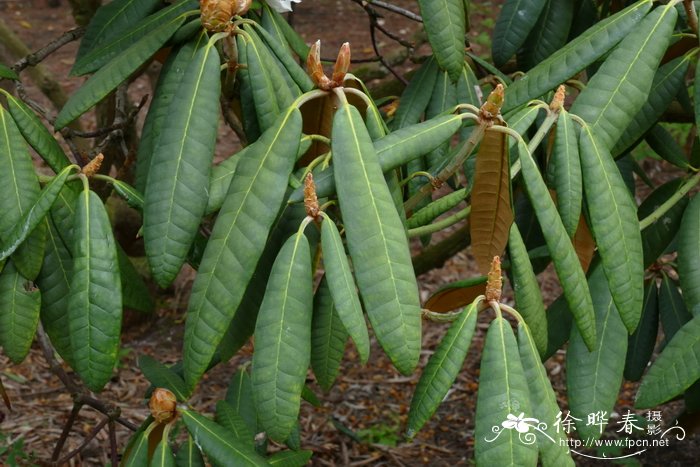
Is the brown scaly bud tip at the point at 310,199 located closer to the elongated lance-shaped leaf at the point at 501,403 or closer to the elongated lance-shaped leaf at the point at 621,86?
the elongated lance-shaped leaf at the point at 501,403

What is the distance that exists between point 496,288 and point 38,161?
12.3 feet

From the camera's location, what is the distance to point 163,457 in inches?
49.9

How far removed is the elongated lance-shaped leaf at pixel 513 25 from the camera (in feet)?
5.55

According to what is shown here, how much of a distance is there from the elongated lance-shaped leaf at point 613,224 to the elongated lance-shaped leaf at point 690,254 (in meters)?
0.24

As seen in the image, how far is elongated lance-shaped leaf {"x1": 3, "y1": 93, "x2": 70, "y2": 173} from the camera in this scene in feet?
4.25

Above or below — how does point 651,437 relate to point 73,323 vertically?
above

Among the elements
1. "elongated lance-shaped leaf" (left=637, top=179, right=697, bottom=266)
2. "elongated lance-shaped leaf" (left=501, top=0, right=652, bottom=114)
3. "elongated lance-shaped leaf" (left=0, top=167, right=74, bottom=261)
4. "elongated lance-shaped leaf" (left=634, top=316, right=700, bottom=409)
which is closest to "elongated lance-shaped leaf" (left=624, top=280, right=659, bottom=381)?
"elongated lance-shaped leaf" (left=637, top=179, right=697, bottom=266)

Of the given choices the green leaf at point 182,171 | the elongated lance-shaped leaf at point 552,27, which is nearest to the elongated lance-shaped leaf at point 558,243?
the green leaf at point 182,171

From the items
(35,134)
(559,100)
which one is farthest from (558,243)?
(35,134)

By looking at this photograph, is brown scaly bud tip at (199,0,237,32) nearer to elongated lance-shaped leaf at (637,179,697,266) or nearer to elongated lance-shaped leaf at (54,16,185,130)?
elongated lance-shaped leaf at (54,16,185,130)

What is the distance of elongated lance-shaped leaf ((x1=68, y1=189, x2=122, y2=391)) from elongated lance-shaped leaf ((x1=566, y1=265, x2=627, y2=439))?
69 cm

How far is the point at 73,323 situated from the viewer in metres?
1.17

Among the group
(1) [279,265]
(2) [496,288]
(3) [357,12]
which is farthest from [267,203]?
(3) [357,12]

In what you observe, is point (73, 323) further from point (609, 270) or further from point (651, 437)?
point (651, 437)
